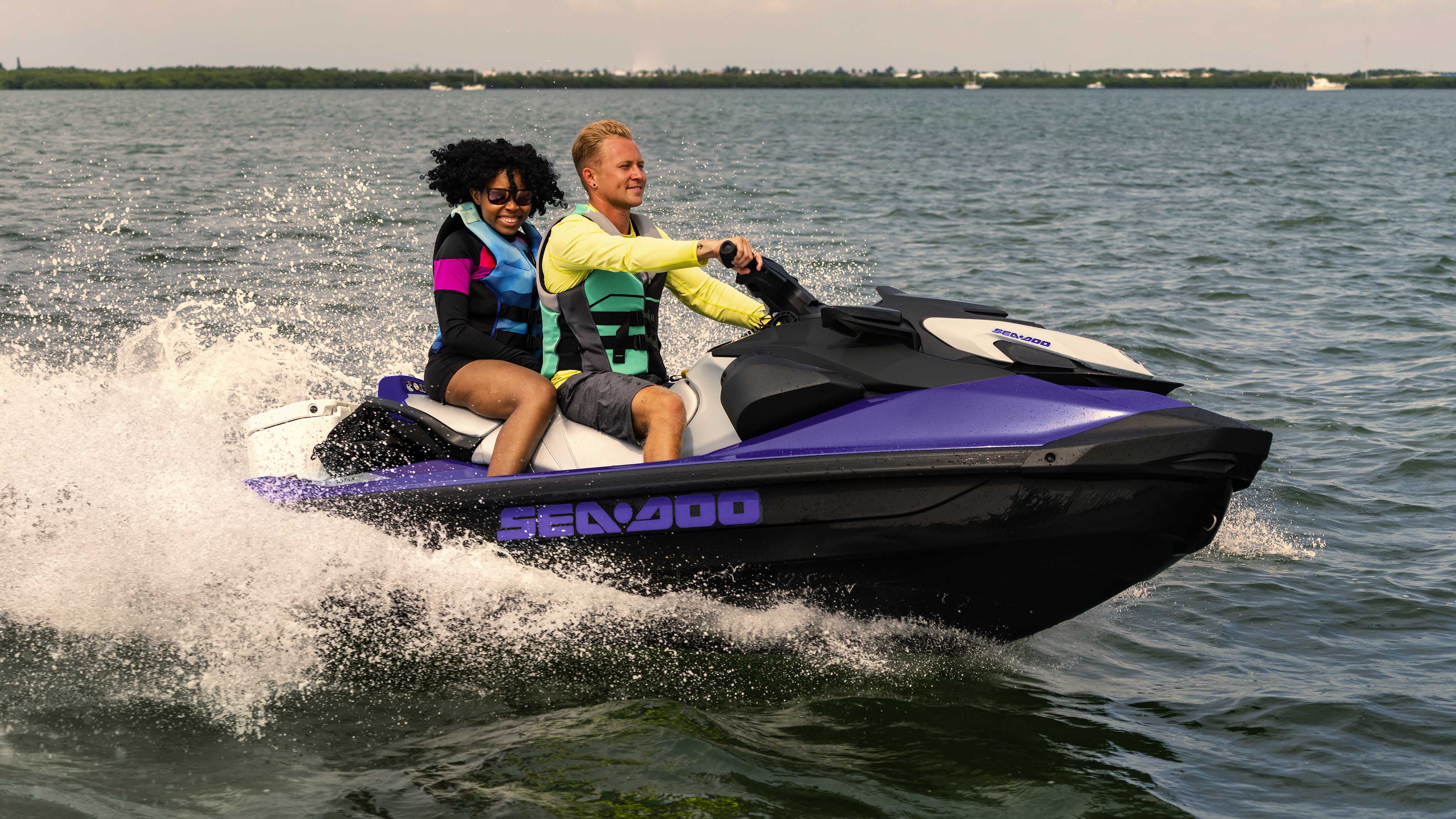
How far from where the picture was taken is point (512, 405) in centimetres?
373

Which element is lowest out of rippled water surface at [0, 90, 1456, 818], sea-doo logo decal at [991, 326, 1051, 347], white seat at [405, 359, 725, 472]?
rippled water surface at [0, 90, 1456, 818]

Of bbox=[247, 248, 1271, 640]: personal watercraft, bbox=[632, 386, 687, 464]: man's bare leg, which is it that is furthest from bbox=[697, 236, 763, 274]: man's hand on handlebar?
bbox=[632, 386, 687, 464]: man's bare leg

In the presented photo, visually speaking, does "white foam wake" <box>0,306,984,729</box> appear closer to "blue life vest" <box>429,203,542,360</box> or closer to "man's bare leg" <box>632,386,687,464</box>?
"man's bare leg" <box>632,386,687,464</box>

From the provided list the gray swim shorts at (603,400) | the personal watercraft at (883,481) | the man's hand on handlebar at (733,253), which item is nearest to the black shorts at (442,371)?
the personal watercraft at (883,481)

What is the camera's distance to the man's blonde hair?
3621mm

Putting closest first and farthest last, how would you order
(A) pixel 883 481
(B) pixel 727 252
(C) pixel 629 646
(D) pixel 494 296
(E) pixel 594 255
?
(A) pixel 883 481
(B) pixel 727 252
(E) pixel 594 255
(C) pixel 629 646
(D) pixel 494 296

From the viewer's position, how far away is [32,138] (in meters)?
29.3

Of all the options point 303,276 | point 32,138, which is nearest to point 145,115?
point 32,138

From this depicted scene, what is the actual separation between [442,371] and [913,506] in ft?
5.56

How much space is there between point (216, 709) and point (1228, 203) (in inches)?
692

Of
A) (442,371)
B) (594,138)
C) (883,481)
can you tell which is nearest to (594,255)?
(594,138)

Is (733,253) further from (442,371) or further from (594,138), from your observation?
(442,371)

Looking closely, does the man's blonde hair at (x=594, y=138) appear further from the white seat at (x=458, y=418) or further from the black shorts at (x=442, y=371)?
the white seat at (x=458, y=418)

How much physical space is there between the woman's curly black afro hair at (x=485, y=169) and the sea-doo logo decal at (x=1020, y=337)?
60.9 inches
